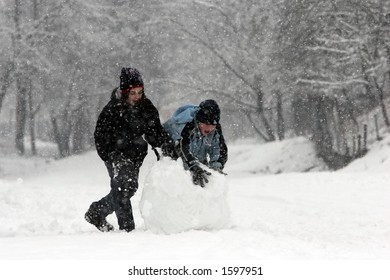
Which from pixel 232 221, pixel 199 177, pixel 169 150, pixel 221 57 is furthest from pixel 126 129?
pixel 221 57

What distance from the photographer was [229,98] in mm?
28844

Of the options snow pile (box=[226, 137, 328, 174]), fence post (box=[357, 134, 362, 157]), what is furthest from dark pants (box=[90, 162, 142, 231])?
snow pile (box=[226, 137, 328, 174])

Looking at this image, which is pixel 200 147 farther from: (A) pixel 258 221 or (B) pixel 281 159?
(B) pixel 281 159

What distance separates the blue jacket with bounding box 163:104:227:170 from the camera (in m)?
6.17

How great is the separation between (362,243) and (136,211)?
4.37 metres

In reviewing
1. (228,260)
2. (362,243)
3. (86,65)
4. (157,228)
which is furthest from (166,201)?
(86,65)

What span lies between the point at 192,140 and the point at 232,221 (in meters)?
0.90

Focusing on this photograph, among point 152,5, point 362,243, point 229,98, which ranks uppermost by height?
point 152,5

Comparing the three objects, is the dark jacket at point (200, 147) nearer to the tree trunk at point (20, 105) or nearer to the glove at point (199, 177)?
the glove at point (199, 177)

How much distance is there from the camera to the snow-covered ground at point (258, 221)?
4711mm

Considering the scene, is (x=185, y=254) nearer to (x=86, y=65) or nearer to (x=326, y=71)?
(x=326, y=71)

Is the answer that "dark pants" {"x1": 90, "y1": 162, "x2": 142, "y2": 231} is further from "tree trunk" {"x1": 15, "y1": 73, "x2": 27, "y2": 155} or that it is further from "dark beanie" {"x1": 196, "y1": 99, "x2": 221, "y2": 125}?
"tree trunk" {"x1": 15, "y1": 73, "x2": 27, "y2": 155}

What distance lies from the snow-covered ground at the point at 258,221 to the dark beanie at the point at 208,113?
622mm

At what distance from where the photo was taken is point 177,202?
19.2 ft
